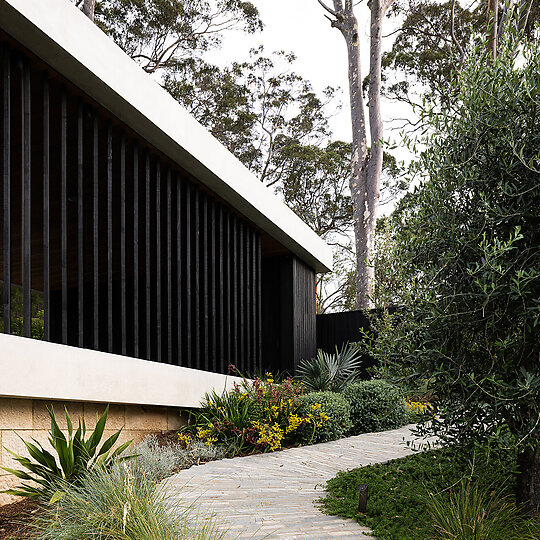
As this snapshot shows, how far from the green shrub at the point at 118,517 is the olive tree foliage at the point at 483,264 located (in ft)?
5.87

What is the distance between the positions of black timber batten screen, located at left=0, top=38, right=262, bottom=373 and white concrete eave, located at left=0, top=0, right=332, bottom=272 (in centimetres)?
16

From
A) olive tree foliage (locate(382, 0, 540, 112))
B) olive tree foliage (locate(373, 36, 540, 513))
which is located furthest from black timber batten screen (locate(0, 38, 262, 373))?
olive tree foliage (locate(382, 0, 540, 112))

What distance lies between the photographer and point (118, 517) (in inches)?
142

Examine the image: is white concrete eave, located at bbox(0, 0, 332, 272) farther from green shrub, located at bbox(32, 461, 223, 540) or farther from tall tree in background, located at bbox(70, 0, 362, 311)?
tall tree in background, located at bbox(70, 0, 362, 311)

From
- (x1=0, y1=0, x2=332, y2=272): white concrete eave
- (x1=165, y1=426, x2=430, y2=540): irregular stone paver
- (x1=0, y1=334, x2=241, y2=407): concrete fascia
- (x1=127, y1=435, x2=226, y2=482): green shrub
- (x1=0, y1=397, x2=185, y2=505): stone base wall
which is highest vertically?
(x1=0, y1=0, x2=332, y2=272): white concrete eave

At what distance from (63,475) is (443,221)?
128 inches

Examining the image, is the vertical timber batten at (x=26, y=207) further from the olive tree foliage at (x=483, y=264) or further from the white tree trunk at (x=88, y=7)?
the white tree trunk at (x=88, y=7)

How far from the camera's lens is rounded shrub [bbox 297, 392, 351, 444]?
8086 millimetres

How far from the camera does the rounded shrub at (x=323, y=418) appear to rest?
8.09 m

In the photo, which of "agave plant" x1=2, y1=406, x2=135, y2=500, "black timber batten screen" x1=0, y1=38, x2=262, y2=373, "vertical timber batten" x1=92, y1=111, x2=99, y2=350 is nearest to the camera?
"agave plant" x1=2, y1=406, x2=135, y2=500

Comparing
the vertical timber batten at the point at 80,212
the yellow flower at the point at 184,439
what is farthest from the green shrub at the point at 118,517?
the yellow flower at the point at 184,439

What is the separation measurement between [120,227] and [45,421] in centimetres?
235

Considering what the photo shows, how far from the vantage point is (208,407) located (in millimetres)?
7793

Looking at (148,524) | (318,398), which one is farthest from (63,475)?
(318,398)
